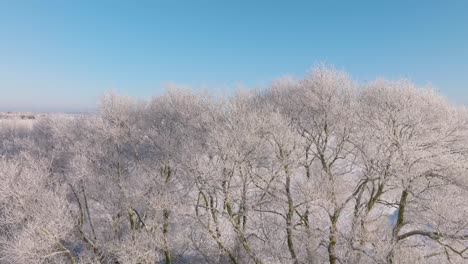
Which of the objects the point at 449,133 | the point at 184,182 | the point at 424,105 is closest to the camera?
the point at 449,133

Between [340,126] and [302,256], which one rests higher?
[340,126]

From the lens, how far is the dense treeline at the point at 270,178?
10.7m

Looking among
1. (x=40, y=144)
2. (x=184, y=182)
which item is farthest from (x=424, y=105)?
(x=40, y=144)

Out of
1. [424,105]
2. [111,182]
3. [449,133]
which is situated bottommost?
[111,182]

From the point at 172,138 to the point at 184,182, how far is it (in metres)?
2.75

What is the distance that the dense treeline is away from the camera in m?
10.7

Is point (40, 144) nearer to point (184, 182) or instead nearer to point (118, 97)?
point (118, 97)

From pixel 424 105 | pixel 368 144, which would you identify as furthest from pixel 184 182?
pixel 424 105

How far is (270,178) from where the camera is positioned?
13.3 metres

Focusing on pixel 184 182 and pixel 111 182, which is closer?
pixel 184 182

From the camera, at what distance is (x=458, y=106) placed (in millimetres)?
14008

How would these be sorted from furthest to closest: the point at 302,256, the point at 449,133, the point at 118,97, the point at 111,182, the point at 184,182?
the point at 118,97 < the point at 111,182 < the point at 184,182 < the point at 302,256 < the point at 449,133

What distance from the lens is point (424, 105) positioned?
12.4m

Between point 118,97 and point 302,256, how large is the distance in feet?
51.1
